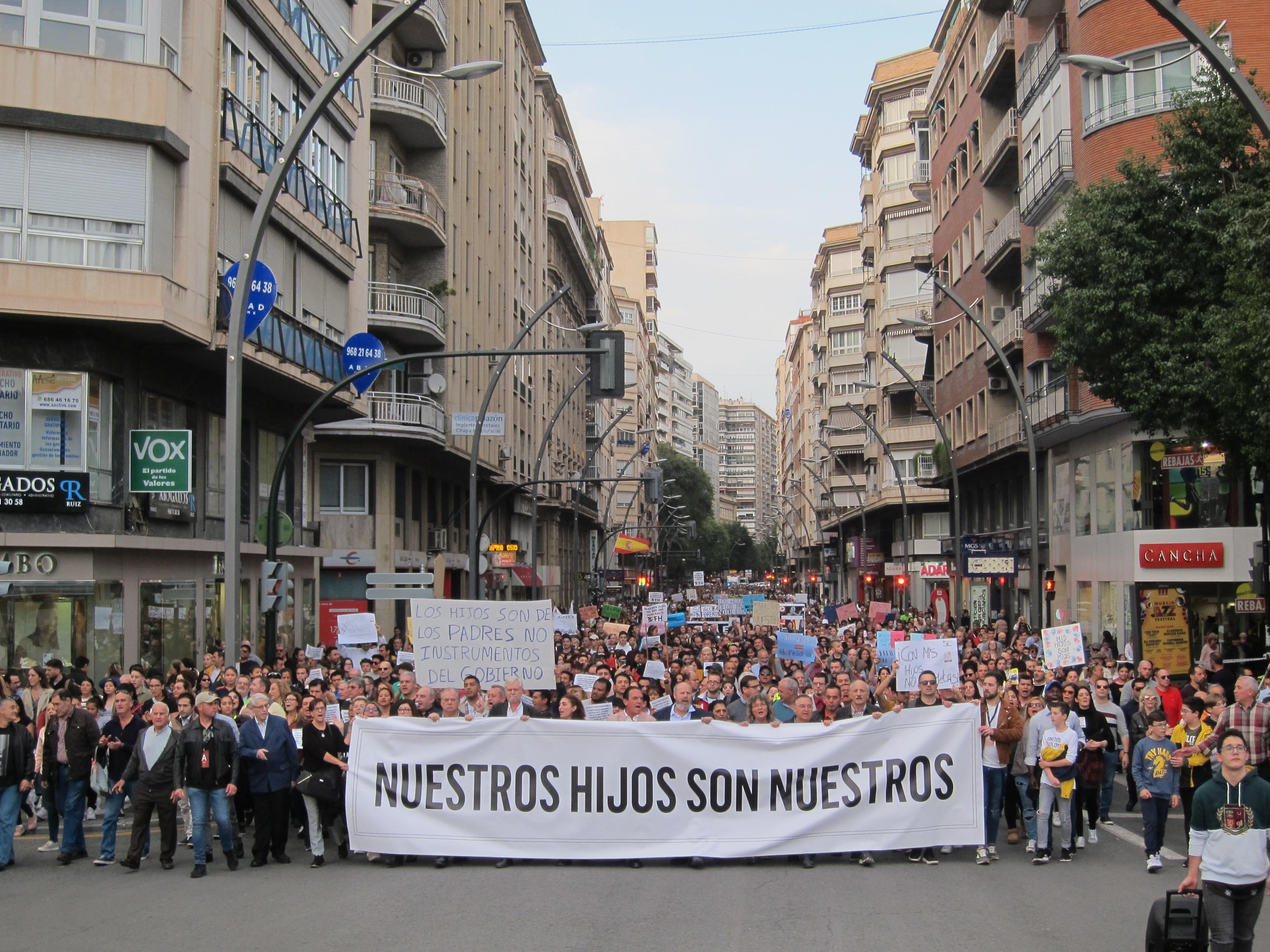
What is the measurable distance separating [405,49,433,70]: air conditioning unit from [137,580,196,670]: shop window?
2129 centimetres

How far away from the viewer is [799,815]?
39.4ft

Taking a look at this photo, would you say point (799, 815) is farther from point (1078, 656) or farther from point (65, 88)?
point (65, 88)

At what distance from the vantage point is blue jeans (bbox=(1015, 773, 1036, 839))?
41.6 feet

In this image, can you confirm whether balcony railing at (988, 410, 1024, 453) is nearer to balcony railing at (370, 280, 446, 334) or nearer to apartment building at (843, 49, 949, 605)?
balcony railing at (370, 280, 446, 334)

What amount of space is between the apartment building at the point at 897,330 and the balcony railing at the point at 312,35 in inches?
1417

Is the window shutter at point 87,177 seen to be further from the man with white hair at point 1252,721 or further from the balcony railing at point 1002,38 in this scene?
the balcony railing at point 1002,38

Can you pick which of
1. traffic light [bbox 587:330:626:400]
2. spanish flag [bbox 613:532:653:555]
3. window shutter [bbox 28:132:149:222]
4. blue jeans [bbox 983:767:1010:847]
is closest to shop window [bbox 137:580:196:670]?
window shutter [bbox 28:132:149:222]

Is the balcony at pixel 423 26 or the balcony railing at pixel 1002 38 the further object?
the balcony railing at pixel 1002 38

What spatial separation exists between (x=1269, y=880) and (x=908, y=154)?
73099 millimetres

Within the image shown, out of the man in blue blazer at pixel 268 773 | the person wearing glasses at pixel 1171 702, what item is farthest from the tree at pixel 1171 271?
the man in blue blazer at pixel 268 773

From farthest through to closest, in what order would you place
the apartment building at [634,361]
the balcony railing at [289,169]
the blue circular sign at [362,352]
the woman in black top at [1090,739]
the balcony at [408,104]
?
the apartment building at [634,361]
the balcony at [408,104]
the blue circular sign at [362,352]
the balcony railing at [289,169]
the woman in black top at [1090,739]

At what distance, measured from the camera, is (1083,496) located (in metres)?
35.5

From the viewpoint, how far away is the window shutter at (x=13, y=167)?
797 inches

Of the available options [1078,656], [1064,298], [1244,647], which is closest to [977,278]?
[1244,647]
